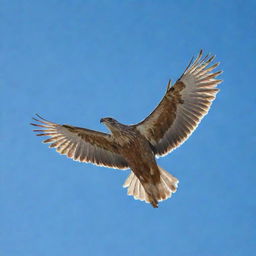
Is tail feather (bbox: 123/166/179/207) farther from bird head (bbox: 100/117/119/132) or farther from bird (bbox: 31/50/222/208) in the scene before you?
bird head (bbox: 100/117/119/132)

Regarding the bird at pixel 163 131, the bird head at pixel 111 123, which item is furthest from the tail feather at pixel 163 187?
the bird head at pixel 111 123

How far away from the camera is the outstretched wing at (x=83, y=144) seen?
12.8m

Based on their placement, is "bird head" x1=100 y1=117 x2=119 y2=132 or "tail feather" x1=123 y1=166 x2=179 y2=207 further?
"tail feather" x1=123 y1=166 x2=179 y2=207

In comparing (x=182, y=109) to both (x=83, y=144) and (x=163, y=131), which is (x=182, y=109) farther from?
(x=83, y=144)

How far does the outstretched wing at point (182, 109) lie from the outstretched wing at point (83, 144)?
2.77 feet

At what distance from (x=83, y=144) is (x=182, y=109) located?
2.21m

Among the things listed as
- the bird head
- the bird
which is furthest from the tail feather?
the bird head

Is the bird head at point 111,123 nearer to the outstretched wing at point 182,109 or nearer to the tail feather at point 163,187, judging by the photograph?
the outstretched wing at point 182,109

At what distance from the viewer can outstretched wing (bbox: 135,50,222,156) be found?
12141mm

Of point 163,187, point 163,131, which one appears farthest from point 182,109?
point 163,187

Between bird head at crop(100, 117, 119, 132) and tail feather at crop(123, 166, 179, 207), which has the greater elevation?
bird head at crop(100, 117, 119, 132)

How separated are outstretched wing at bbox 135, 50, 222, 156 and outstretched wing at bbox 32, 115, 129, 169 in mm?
845

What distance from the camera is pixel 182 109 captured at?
12320 millimetres

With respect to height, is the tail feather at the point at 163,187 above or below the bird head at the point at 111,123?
below
